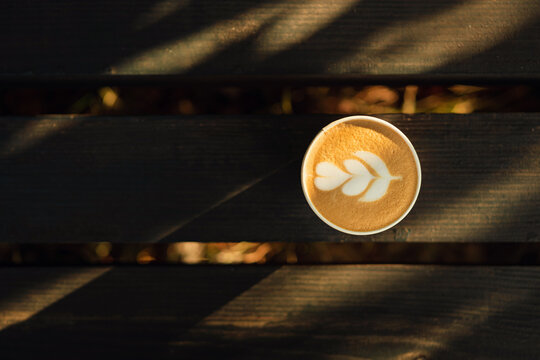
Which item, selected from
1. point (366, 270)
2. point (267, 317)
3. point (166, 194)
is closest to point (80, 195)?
point (166, 194)

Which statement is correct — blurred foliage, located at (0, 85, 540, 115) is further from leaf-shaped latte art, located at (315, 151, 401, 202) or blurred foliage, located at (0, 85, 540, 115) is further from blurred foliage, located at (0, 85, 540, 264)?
leaf-shaped latte art, located at (315, 151, 401, 202)

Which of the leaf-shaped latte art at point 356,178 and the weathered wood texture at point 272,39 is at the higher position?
the weathered wood texture at point 272,39

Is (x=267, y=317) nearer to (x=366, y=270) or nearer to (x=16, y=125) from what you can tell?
(x=366, y=270)

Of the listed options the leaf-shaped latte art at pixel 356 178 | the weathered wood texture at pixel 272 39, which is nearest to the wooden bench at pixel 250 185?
the weathered wood texture at pixel 272 39

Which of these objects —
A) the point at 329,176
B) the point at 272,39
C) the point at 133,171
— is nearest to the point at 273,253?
the point at 329,176

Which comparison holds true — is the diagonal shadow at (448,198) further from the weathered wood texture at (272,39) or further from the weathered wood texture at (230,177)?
the weathered wood texture at (272,39)
